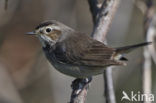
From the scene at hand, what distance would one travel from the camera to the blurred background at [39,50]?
6.88 metres

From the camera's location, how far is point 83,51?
5402 mm

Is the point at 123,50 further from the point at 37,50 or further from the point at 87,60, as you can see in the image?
the point at 37,50

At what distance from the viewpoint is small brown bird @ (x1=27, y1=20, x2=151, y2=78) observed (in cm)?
516

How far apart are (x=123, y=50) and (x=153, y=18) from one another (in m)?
0.85

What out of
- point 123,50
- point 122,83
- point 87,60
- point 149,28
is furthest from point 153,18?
point 122,83

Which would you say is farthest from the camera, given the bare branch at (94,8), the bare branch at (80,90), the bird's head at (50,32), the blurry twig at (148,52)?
the bird's head at (50,32)

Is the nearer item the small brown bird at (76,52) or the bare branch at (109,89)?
the bare branch at (109,89)

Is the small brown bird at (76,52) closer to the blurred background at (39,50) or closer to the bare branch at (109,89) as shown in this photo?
the bare branch at (109,89)

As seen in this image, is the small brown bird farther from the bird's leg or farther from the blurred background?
the blurred background

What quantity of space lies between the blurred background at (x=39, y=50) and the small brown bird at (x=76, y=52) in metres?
1.22

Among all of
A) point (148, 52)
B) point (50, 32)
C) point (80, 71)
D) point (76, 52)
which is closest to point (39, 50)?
point (50, 32)

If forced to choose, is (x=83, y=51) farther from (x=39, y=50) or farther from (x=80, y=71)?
(x=39, y=50)

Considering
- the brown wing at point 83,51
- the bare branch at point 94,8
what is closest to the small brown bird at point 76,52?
the brown wing at point 83,51

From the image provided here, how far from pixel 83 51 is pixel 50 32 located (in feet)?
2.04
